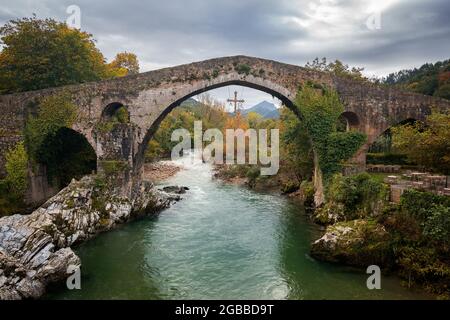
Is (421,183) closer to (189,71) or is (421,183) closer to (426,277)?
(426,277)

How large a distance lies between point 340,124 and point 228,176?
32.7 feet

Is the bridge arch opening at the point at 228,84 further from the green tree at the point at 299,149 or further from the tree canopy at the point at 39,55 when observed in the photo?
the tree canopy at the point at 39,55

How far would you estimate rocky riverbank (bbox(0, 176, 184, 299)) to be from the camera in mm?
9188

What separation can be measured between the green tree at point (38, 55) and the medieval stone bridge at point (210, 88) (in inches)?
125

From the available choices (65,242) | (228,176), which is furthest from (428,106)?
(65,242)

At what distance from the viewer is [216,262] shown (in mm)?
11625

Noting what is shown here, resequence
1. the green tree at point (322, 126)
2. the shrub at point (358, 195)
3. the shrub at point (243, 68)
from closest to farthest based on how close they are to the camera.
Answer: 1. the shrub at point (358, 195)
2. the green tree at point (322, 126)
3. the shrub at point (243, 68)

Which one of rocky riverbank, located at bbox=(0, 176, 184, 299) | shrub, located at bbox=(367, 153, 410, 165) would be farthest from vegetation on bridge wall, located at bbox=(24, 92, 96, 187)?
shrub, located at bbox=(367, 153, 410, 165)

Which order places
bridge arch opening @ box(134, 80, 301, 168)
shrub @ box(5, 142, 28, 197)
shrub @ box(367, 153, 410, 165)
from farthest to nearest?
shrub @ box(367, 153, 410, 165)
bridge arch opening @ box(134, 80, 301, 168)
shrub @ box(5, 142, 28, 197)

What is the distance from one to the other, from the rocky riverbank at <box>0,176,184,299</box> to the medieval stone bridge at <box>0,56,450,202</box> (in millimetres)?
2256

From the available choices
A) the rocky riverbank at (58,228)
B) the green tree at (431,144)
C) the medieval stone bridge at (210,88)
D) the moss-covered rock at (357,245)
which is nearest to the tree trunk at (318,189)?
the medieval stone bridge at (210,88)

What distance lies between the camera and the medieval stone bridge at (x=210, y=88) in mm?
17562

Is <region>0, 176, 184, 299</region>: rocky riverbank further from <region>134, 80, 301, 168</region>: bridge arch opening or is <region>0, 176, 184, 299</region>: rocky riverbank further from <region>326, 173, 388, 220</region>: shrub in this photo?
<region>326, 173, 388, 220</region>: shrub

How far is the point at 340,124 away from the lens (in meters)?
20.8
